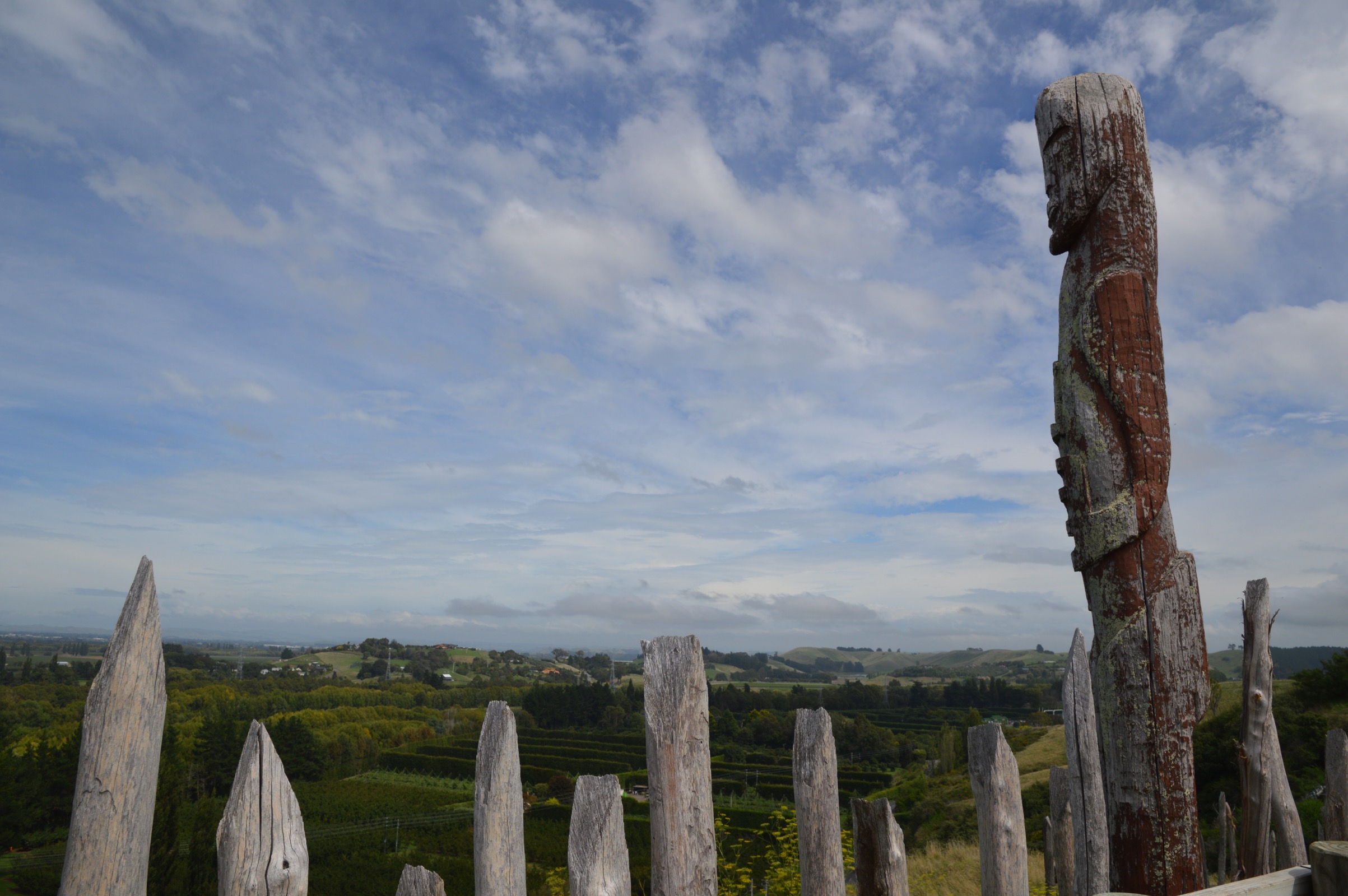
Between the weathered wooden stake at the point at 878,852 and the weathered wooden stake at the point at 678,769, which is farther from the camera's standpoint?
the weathered wooden stake at the point at 878,852

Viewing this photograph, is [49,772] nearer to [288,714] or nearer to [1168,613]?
[1168,613]

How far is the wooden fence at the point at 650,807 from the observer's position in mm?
2189

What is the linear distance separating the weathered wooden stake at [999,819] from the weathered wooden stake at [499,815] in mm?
2258

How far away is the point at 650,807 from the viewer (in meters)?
3.02

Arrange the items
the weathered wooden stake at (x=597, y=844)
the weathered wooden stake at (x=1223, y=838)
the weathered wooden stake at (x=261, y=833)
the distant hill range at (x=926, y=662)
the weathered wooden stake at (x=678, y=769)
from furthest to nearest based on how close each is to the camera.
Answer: the distant hill range at (x=926, y=662) → the weathered wooden stake at (x=1223, y=838) → the weathered wooden stake at (x=678, y=769) → the weathered wooden stake at (x=597, y=844) → the weathered wooden stake at (x=261, y=833)

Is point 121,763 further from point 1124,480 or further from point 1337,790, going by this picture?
point 1337,790

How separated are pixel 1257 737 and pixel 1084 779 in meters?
1.09

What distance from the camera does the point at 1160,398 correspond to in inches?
119

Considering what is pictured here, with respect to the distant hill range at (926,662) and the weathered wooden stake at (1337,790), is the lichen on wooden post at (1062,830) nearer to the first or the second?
the weathered wooden stake at (1337,790)

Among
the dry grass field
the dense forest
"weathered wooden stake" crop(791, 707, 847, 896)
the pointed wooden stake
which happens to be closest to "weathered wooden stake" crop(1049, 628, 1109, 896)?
the pointed wooden stake

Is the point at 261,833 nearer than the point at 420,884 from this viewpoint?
Yes

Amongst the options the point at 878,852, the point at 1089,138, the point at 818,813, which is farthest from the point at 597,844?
the point at 1089,138

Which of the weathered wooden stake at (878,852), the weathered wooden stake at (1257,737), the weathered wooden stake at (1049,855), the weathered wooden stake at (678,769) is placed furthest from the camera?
the weathered wooden stake at (1049,855)

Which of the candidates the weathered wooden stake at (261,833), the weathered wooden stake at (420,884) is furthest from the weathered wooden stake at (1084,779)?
the weathered wooden stake at (261,833)
